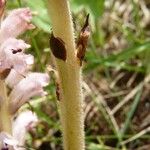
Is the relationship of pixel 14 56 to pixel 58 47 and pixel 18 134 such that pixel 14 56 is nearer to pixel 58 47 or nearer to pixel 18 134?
pixel 58 47

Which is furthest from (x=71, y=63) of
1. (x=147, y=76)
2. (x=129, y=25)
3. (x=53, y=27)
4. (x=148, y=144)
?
(x=129, y=25)

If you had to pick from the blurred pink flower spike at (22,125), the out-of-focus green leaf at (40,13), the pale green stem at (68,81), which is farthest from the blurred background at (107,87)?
the pale green stem at (68,81)

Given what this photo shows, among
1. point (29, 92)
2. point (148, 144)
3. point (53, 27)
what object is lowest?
point (148, 144)

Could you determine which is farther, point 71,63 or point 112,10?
point 112,10

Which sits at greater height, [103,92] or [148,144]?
[103,92]

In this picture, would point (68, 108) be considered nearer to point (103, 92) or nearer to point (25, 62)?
point (25, 62)

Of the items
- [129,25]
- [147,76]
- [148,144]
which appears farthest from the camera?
[129,25]

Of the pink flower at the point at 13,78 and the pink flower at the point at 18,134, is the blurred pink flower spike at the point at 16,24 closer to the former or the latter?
the pink flower at the point at 13,78

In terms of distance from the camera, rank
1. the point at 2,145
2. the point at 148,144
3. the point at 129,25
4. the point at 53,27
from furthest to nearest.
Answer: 1. the point at 129,25
2. the point at 148,144
3. the point at 2,145
4. the point at 53,27
